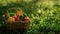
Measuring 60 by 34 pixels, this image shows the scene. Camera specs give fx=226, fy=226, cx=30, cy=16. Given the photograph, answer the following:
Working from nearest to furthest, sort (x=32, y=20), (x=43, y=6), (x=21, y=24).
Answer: (x=21, y=24) < (x=32, y=20) < (x=43, y=6)

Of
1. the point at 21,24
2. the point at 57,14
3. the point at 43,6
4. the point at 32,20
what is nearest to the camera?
the point at 21,24

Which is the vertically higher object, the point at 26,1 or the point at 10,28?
the point at 26,1

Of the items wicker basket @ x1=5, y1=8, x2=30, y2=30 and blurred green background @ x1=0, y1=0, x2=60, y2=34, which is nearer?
wicker basket @ x1=5, y1=8, x2=30, y2=30

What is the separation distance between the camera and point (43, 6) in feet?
17.3

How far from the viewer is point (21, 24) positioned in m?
3.75

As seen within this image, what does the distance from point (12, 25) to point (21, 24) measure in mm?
154

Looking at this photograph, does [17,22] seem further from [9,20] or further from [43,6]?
[43,6]

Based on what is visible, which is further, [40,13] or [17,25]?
[40,13]

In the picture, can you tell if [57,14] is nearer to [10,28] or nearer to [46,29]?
[46,29]

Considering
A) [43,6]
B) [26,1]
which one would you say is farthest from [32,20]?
[26,1]

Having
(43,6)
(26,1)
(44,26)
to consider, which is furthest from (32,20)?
(26,1)

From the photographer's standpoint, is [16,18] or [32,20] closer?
[16,18]

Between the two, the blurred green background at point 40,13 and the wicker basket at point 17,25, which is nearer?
the wicker basket at point 17,25

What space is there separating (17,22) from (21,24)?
7cm
